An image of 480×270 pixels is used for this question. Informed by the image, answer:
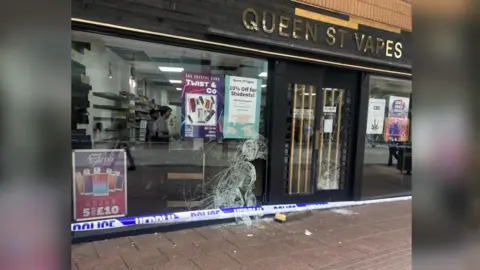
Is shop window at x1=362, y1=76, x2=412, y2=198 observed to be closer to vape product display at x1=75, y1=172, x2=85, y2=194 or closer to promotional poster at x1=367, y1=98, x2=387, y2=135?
promotional poster at x1=367, y1=98, x2=387, y2=135

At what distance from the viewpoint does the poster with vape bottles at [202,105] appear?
4.68 meters

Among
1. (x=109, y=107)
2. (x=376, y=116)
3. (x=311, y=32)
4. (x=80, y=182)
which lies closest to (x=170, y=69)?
(x=109, y=107)

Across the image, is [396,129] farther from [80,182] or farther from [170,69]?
[80,182]

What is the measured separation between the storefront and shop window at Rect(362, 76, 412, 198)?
42mm

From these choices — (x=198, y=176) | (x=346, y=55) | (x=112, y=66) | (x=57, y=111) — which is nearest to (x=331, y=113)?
(x=346, y=55)

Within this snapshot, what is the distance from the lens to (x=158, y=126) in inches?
183

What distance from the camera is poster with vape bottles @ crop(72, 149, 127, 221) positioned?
406cm

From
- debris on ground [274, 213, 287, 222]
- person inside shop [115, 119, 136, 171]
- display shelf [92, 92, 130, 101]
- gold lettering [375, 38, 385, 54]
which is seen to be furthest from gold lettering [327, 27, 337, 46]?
person inside shop [115, 119, 136, 171]

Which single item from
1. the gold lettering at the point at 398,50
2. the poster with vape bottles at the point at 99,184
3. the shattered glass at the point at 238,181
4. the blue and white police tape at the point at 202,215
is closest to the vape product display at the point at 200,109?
the shattered glass at the point at 238,181

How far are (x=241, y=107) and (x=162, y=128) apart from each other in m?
1.20

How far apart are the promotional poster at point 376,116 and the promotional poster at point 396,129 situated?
17 cm

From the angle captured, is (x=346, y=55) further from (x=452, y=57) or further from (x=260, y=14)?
(x=452, y=57)

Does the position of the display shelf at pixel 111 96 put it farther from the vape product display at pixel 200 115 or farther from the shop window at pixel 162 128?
the vape product display at pixel 200 115

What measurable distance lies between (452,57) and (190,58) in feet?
12.4
